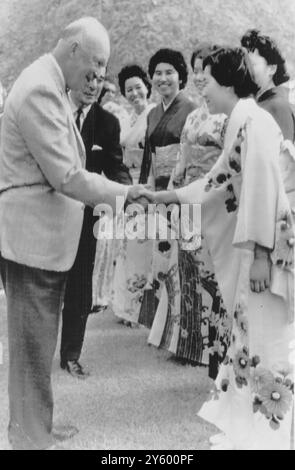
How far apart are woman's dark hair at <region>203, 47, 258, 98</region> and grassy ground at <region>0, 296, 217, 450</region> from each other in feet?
5.34

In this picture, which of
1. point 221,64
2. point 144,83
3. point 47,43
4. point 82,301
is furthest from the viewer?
point 47,43

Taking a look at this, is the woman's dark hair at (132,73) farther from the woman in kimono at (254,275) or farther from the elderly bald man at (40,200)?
the elderly bald man at (40,200)

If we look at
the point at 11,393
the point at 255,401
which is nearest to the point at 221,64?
the point at 255,401

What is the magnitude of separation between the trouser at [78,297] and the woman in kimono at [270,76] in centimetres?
128

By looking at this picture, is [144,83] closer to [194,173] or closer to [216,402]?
[194,173]

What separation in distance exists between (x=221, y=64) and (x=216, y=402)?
152 centimetres

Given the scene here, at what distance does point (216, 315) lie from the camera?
4.32m

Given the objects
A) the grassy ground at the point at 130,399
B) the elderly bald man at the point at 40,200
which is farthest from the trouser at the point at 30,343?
the grassy ground at the point at 130,399

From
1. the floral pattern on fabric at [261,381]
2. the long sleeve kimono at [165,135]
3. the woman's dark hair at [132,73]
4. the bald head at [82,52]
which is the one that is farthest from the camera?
the woman's dark hair at [132,73]

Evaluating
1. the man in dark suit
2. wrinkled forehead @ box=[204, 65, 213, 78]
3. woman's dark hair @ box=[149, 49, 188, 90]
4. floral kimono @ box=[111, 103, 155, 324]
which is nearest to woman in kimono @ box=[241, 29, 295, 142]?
wrinkled forehead @ box=[204, 65, 213, 78]

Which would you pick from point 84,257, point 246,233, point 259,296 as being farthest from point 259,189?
point 84,257

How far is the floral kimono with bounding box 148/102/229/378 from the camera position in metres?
4.20

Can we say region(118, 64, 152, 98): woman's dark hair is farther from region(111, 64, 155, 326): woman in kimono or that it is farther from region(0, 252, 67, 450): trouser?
region(0, 252, 67, 450): trouser

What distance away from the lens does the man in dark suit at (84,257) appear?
4.57 m
